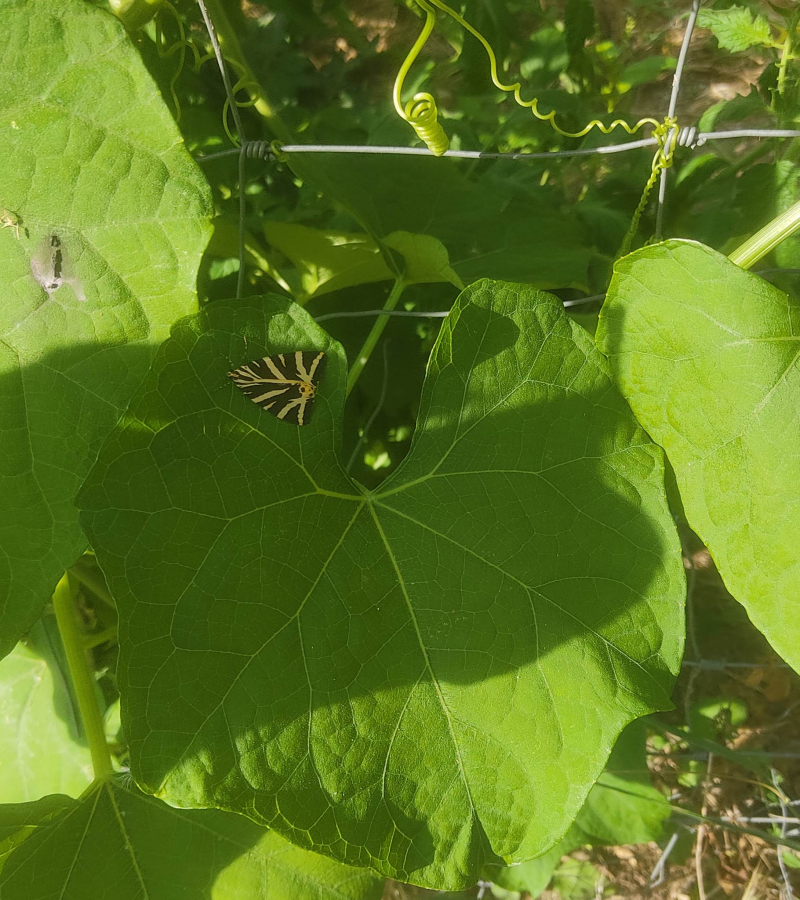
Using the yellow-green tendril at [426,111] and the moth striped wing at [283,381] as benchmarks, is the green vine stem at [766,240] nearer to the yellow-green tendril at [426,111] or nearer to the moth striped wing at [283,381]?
the yellow-green tendril at [426,111]

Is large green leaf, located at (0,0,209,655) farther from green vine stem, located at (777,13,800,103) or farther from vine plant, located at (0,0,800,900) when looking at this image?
green vine stem, located at (777,13,800,103)

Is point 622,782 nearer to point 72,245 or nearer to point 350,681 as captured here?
point 350,681

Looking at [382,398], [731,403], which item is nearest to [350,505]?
[382,398]

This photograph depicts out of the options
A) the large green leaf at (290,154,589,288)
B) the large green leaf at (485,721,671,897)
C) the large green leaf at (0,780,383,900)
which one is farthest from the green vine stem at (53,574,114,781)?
the large green leaf at (485,721,671,897)

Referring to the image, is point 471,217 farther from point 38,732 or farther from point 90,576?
point 38,732

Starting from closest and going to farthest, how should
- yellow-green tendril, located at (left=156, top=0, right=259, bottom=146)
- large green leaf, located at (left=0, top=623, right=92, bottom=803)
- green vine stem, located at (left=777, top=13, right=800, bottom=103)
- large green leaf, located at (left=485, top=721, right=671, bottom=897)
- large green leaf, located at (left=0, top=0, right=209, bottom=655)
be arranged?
large green leaf, located at (left=0, top=0, right=209, bottom=655) < green vine stem, located at (left=777, top=13, right=800, bottom=103) < yellow-green tendril, located at (left=156, top=0, right=259, bottom=146) < large green leaf, located at (left=0, top=623, right=92, bottom=803) < large green leaf, located at (left=485, top=721, right=671, bottom=897)

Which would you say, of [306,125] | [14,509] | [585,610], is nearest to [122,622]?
[14,509]

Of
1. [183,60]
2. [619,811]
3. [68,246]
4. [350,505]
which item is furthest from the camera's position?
[619,811]
